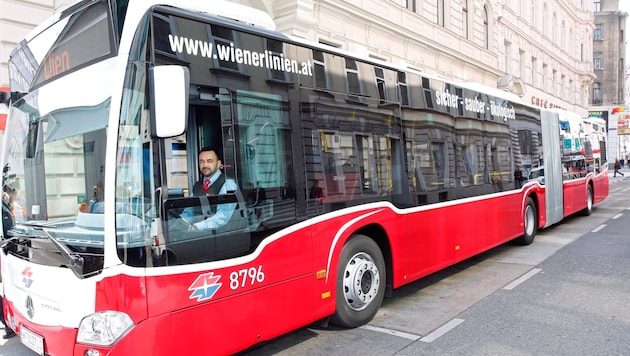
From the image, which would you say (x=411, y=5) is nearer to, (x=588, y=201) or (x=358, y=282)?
(x=588, y=201)

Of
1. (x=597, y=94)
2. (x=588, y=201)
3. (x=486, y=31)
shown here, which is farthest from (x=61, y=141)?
(x=597, y=94)

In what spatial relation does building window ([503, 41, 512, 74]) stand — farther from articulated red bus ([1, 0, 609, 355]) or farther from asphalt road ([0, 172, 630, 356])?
articulated red bus ([1, 0, 609, 355])

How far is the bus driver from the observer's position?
3.48 m

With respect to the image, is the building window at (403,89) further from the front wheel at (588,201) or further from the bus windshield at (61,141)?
the front wheel at (588,201)

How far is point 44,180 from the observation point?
3.98 metres

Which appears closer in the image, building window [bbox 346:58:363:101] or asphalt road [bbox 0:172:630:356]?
asphalt road [bbox 0:172:630:356]

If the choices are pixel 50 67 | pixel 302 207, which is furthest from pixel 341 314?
pixel 50 67

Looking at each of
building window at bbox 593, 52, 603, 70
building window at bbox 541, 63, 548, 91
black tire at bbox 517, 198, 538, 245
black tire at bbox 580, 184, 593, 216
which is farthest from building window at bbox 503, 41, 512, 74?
building window at bbox 593, 52, 603, 70

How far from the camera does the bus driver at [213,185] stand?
348 cm

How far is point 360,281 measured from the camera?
5.08 m

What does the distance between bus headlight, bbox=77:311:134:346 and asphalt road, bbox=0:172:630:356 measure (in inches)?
71.3

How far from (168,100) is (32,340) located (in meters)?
2.15

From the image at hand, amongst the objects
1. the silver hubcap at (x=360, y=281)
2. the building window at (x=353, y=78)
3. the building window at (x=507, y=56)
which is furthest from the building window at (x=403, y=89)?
the building window at (x=507, y=56)

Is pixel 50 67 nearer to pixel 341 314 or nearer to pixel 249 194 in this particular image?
pixel 249 194
